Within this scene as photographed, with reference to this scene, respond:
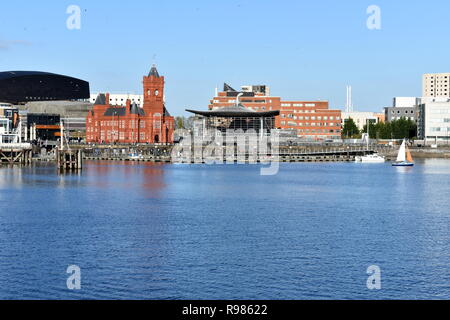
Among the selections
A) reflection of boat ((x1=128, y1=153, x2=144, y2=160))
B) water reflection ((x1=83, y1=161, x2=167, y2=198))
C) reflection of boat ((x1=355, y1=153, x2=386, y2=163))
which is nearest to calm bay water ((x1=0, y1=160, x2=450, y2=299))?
water reflection ((x1=83, y1=161, x2=167, y2=198))

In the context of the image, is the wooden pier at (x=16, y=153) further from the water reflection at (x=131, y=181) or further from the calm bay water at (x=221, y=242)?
the calm bay water at (x=221, y=242)

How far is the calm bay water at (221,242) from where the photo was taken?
41.2 m

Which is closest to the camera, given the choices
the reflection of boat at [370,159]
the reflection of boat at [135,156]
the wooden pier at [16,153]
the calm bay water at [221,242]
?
the calm bay water at [221,242]

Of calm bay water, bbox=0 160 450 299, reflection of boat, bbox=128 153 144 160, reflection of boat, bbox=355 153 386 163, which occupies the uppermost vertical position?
reflection of boat, bbox=128 153 144 160

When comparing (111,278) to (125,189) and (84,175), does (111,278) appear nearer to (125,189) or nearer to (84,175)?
(125,189)

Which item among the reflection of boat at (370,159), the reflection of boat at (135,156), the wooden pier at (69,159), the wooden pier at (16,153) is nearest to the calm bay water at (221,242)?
the wooden pier at (69,159)

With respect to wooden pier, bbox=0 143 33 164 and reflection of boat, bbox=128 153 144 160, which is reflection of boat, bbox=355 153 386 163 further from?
wooden pier, bbox=0 143 33 164

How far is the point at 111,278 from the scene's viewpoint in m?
42.5

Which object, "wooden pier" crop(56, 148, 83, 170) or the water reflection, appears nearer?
the water reflection

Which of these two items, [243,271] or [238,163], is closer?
[243,271]

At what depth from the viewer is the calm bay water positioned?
4119cm

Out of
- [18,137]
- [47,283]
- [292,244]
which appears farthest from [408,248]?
[18,137]

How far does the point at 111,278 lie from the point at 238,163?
142 meters
